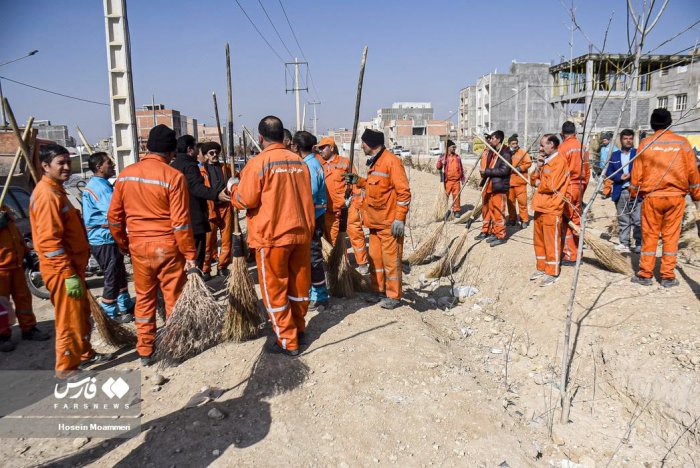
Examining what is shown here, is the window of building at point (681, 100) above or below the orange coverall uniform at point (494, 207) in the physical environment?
above

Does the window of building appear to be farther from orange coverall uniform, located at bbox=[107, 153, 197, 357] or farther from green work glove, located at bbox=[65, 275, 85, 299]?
green work glove, located at bbox=[65, 275, 85, 299]

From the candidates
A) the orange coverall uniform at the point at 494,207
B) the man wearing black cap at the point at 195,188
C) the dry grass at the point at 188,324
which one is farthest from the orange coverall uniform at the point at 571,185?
the dry grass at the point at 188,324

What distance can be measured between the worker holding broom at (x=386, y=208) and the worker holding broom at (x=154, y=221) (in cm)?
186

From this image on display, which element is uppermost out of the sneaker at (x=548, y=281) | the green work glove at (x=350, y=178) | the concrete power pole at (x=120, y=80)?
the concrete power pole at (x=120, y=80)

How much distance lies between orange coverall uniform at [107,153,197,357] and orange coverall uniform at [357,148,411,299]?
6.09ft

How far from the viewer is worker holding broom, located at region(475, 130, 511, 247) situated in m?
7.03

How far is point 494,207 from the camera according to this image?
7.18m

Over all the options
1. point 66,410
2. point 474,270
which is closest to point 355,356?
point 66,410

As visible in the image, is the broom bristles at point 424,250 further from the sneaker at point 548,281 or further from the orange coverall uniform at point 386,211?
the orange coverall uniform at point 386,211

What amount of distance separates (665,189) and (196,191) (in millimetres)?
4782

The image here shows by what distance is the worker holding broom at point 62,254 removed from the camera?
11.1ft

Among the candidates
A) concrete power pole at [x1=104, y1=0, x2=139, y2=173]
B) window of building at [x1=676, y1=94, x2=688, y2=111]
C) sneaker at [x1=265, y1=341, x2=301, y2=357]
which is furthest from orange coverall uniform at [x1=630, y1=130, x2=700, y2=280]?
window of building at [x1=676, y1=94, x2=688, y2=111]

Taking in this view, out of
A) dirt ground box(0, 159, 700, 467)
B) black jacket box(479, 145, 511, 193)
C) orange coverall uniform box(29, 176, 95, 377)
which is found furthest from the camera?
black jacket box(479, 145, 511, 193)

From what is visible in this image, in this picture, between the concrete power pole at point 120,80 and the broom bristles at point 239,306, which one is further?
the concrete power pole at point 120,80
